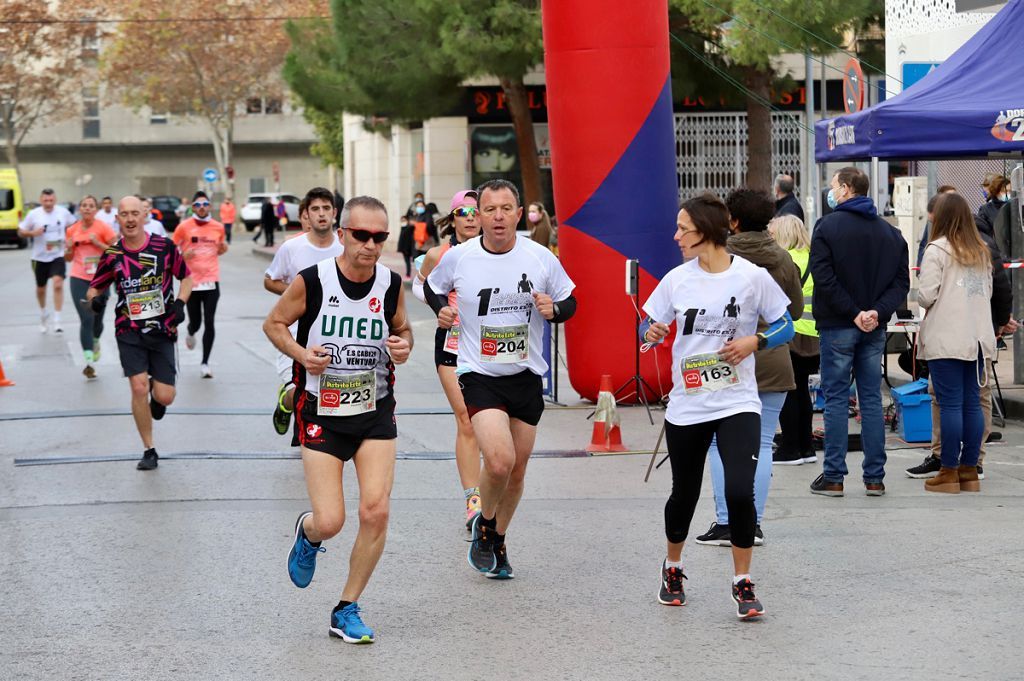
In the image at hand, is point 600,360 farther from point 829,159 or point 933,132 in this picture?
point 933,132

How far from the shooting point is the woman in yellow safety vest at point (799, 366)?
409 inches

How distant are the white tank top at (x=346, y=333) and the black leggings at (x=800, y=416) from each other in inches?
185

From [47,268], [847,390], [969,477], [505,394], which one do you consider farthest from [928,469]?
[47,268]

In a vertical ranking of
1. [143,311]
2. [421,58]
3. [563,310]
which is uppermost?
[421,58]

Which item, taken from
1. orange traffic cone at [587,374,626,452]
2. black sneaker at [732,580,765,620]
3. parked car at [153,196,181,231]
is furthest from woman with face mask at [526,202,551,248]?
parked car at [153,196,181,231]

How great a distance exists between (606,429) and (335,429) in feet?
16.8

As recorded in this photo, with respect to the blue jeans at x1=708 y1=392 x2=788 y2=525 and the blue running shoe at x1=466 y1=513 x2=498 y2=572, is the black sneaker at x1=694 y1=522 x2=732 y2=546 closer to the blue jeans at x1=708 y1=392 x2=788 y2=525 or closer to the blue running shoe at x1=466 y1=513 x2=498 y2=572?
the blue jeans at x1=708 y1=392 x2=788 y2=525

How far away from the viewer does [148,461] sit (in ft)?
34.1

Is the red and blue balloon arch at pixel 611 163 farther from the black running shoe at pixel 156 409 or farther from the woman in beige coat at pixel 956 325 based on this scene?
the black running shoe at pixel 156 409

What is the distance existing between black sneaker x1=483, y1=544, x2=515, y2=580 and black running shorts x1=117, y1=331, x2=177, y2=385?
13.5 feet

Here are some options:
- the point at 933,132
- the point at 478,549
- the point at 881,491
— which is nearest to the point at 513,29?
the point at 933,132

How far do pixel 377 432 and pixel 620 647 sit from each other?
1302mm

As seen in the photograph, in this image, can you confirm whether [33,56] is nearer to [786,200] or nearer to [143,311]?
[786,200]

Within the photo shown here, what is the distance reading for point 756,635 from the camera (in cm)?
621
